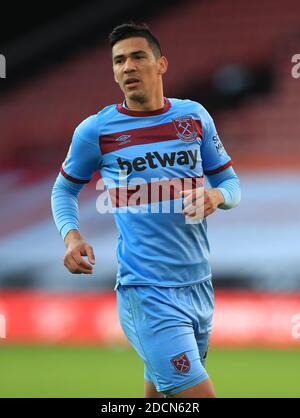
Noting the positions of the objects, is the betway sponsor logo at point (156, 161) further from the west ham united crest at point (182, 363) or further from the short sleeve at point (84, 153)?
the west ham united crest at point (182, 363)

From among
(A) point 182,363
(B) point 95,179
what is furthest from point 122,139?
(B) point 95,179

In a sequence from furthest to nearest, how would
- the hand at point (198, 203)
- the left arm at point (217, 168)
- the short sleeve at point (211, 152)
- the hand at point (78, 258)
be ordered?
the short sleeve at point (211, 152), the left arm at point (217, 168), the hand at point (78, 258), the hand at point (198, 203)

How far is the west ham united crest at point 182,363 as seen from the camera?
3646 mm

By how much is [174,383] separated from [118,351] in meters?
5.47

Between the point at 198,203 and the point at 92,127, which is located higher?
the point at 92,127

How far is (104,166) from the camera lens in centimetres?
402

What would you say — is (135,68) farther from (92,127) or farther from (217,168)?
(217,168)

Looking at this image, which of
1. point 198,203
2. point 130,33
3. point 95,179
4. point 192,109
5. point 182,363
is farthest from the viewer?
point 95,179

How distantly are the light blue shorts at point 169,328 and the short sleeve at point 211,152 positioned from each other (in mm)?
548

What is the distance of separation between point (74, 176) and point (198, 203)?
79 centimetres

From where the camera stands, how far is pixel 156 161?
3885mm

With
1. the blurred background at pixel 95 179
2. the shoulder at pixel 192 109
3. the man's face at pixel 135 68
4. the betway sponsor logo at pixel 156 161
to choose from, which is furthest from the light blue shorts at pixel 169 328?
the blurred background at pixel 95 179

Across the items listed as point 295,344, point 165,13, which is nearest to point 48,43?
point 165,13

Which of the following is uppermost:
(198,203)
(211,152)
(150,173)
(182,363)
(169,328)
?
(211,152)
